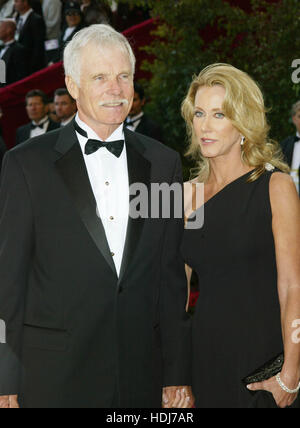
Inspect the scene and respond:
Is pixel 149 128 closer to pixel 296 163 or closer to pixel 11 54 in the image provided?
pixel 296 163

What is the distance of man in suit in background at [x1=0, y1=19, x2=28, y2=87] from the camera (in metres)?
10.8

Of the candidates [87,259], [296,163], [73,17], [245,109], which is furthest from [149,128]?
[87,259]

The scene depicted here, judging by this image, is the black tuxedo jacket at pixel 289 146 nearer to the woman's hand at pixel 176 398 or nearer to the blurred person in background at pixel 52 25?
the blurred person in background at pixel 52 25

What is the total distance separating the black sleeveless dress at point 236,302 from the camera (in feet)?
10.5

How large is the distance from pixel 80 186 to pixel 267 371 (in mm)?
1174

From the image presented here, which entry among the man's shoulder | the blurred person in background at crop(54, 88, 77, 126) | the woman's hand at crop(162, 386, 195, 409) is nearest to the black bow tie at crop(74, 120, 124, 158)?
the man's shoulder

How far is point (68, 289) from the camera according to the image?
2844 mm

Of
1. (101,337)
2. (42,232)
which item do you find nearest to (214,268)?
(101,337)

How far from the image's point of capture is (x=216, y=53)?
28.3 ft

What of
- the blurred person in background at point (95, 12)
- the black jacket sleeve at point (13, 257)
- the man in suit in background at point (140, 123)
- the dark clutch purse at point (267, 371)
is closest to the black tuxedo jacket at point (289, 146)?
the man in suit in background at point (140, 123)

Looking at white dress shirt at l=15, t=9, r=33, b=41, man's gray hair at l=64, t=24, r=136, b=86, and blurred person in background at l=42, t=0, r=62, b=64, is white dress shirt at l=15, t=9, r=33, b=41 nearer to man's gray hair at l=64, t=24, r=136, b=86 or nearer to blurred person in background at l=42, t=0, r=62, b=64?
blurred person in background at l=42, t=0, r=62, b=64

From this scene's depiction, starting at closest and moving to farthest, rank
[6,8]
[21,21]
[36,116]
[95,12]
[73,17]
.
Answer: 1. [36,116]
2. [95,12]
3. [73,17]
4. [21,21]
5. [6,8]

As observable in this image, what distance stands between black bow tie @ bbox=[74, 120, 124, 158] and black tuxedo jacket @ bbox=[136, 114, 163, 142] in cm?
513

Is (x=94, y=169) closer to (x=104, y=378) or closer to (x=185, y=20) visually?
(x=104, y=378)
